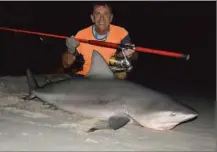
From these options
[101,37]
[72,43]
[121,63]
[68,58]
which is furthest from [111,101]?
[101,37]

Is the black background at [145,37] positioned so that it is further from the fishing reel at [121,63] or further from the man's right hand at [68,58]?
the fishing reel at [121,63]

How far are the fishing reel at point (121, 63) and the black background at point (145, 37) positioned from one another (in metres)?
1.11

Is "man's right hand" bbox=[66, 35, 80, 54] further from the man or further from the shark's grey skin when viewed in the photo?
the shark's grey skin

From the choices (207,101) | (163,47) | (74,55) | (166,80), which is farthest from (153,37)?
(74,55)

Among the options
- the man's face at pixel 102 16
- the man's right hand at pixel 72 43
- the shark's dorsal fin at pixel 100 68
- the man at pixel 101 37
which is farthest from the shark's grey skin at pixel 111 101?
the man's face at pixel 102 16

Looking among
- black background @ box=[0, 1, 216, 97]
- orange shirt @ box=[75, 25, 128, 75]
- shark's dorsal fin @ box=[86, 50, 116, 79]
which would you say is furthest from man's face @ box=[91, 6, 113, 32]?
shark's dorsal fin @ box=[86, 50, 116, 79]

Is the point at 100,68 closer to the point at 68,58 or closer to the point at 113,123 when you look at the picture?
the point at 113,123

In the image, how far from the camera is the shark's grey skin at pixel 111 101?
3803 mm

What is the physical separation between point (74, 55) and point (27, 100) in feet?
2.89

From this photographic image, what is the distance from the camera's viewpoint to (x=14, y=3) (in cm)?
2581

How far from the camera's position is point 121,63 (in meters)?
4.85

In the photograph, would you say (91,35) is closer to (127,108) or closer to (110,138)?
(127,108)

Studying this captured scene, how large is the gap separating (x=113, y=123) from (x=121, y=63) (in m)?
1.25

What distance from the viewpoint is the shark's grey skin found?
3803 mm
